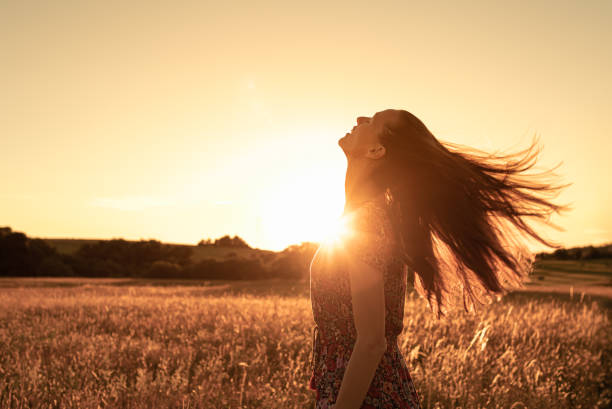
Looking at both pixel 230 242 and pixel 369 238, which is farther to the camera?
pixel 230 242

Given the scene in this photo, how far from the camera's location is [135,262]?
5341cm

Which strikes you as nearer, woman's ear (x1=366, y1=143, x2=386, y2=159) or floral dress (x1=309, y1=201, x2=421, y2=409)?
floral dress (x1=309, y1=201, x2=421, y2=409)

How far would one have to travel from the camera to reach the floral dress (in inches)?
80.0

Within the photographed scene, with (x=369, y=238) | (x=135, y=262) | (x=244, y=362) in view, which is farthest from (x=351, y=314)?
(x=135, y=262)

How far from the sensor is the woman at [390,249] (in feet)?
6.11

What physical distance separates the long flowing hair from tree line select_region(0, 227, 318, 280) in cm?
3834

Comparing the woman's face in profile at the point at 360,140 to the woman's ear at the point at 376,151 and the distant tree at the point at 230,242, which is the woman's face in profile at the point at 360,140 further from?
the distant tree at the point at 230,242

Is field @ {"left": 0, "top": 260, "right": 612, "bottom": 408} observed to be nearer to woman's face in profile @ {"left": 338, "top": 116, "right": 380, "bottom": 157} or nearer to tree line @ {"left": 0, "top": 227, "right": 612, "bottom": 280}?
woman's face in profile @ {"left": 338, "top": 116, "right": 380, "bottom": 157}

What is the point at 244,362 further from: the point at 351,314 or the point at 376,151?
the point at 376,151

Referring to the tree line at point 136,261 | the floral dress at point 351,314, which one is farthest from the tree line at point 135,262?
the floral dress at point 351,314

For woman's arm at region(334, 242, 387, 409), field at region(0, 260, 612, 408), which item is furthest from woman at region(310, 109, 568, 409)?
field at region(0, 260, 612, 408)

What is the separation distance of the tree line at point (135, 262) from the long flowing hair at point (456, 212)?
38345 millimetres

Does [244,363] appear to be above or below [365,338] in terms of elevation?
below

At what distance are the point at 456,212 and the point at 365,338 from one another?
33.1 inches
